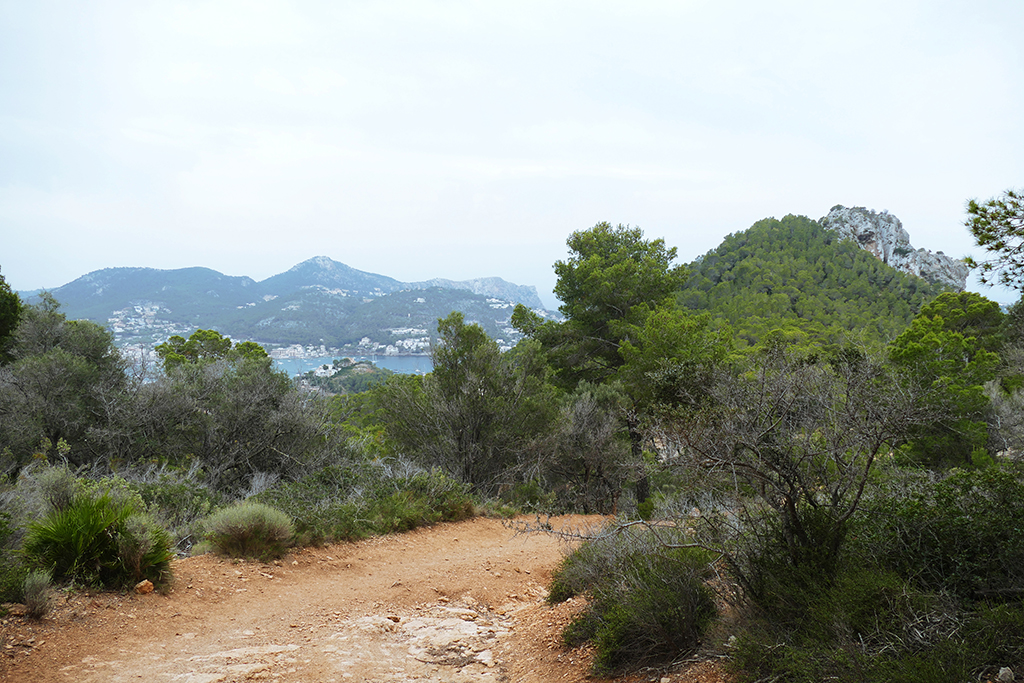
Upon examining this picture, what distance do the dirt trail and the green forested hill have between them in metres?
35.6

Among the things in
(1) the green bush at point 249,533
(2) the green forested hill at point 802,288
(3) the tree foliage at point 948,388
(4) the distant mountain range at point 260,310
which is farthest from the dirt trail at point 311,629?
(4) the distant mountain range at point 260,310

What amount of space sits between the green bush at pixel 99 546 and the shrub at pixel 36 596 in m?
0.45

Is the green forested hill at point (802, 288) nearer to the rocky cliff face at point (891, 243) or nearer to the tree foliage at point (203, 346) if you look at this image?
the rocky cliff face at point (891, 243)

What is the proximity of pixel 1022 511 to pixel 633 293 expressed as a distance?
15.8m

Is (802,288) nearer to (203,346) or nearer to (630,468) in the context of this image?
(203,346)

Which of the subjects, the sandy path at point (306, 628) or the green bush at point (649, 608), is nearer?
the green bush at point (649, 608)

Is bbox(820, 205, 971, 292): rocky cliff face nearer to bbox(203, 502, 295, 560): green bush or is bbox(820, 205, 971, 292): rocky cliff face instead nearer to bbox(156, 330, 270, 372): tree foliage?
bbox(156, 330, 270, 372): tree foliage

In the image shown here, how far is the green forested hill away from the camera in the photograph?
45562 millimetres

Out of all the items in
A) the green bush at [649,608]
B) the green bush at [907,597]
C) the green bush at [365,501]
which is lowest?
the green bush at [365,501]

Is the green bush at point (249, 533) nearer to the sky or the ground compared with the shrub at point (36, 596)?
nearer to the ground

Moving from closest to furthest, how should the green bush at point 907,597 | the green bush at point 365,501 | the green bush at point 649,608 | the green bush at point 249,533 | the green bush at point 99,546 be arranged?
the green bush at point 907,597 → the green bush at point 649,608 → the green bush at point 99,546 → the green bush at point 249,533 → the green bush at point 365,501

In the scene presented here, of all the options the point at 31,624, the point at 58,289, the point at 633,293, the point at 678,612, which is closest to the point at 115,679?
the point at 31,624

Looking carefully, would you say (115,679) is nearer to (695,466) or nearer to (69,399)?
(695,466)

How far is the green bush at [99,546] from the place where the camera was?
4.97 m
